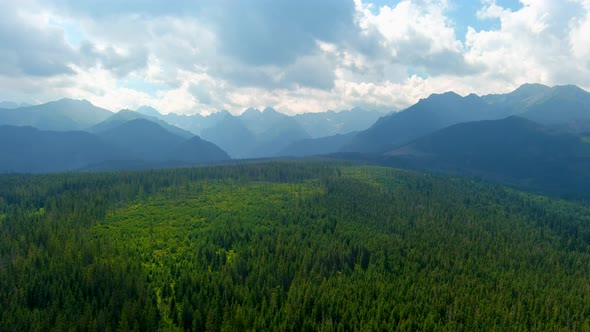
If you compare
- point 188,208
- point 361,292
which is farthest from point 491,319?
point 188,208

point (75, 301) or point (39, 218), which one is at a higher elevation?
point (39, 218)

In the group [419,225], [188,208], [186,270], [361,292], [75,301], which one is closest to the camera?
[75,301]

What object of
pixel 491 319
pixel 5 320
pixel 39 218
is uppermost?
pixel 39 218

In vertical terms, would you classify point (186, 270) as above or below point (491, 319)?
above

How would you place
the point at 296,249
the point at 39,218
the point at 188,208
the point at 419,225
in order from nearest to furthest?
the point at 296,249, the point at 39,218, the point at 419,225, the point at 188,208

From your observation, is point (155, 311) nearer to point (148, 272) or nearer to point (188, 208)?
point (148, 272)

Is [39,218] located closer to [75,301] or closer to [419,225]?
[75,301]

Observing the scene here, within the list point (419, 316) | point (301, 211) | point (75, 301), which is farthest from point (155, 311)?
point (301, 211)

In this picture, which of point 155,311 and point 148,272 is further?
point 148,272

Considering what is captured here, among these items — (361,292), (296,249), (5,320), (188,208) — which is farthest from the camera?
(188,208)
